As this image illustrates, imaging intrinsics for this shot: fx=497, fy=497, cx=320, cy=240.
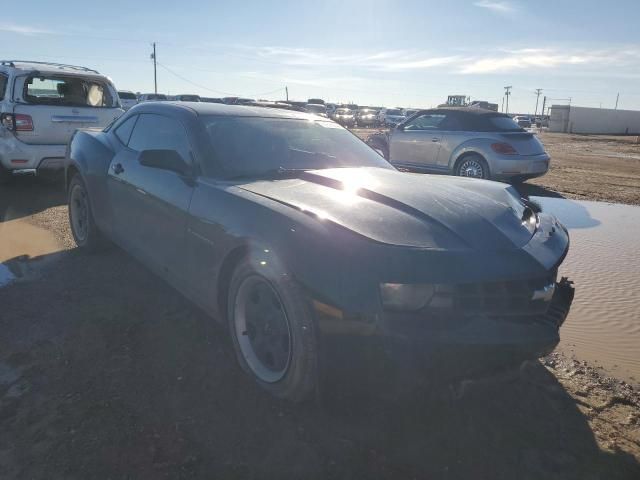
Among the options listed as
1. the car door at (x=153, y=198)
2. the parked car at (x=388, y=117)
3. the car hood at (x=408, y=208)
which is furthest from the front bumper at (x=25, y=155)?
the parked car at (x=388, y=117)

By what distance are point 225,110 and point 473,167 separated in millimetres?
6717

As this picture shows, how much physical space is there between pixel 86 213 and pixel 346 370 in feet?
11.9

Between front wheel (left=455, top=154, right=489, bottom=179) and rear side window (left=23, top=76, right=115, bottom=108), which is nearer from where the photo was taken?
rear side window (left=23, top=76, right=115, bottom=108)

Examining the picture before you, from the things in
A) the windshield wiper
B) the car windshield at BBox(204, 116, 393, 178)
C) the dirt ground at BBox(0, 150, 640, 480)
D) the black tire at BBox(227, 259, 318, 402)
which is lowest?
the dirt ground at BBox(0, 150, 640, 480)

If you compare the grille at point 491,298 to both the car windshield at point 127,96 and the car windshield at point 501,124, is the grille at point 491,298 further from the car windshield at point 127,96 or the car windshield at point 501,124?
the car windshield at point 127,96

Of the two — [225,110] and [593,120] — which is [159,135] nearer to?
[225,110]

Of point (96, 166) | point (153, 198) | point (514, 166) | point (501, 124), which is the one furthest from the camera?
point (501, 124)

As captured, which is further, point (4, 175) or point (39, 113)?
point (4, 175)

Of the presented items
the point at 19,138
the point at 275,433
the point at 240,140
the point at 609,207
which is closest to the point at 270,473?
the point at 275,433

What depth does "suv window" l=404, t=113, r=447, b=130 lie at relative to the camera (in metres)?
10.0

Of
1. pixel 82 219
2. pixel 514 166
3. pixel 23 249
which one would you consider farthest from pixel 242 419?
pixel 514 166

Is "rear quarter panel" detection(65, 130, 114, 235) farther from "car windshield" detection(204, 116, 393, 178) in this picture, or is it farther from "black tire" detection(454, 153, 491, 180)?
"black tire" detection(454, 153, 491, 180)

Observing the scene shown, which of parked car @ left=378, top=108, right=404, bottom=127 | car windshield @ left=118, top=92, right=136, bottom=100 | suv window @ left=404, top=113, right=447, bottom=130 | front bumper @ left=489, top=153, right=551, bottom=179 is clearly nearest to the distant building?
parked car @ left=378, top=108, right=404, bottom=127

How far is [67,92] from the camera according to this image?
7.73m
